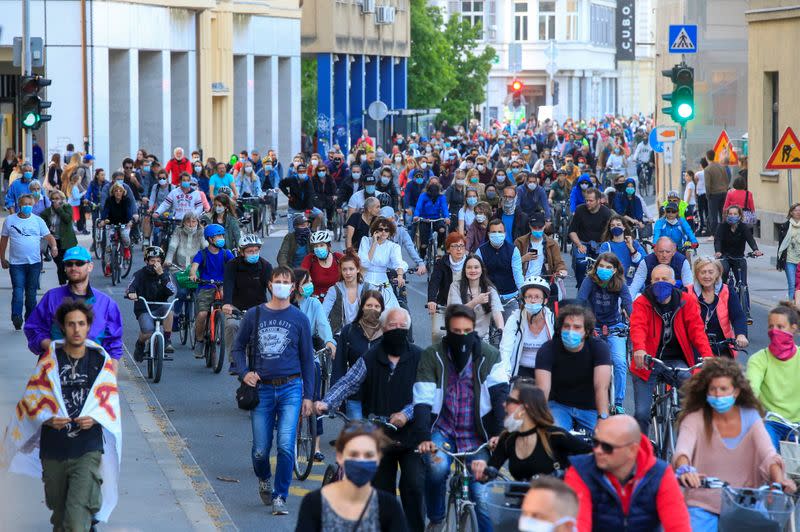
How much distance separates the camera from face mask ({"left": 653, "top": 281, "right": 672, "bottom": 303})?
39.9ft

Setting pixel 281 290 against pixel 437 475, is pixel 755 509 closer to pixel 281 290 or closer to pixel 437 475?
pixel 437 475

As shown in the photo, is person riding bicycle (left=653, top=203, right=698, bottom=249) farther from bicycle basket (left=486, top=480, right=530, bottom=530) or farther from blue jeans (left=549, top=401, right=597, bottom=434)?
bicycle basket (left=486, top=480, right=530, bottom=530)

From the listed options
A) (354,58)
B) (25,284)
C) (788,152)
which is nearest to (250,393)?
(25,284)

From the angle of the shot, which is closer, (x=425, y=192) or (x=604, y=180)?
(x=425, y=192)

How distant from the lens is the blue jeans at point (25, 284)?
2016 cm

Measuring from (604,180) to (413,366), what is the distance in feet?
118

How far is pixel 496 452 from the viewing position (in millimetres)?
8680

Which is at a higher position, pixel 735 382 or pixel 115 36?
pixel 115 36

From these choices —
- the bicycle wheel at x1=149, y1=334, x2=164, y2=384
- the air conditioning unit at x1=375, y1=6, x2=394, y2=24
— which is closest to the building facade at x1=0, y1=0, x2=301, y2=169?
the air conditioning unit at x1=375, y1=6, x2=394, y2=24

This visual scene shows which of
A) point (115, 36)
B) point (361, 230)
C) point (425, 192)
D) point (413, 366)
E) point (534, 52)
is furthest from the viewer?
point (534, 52)

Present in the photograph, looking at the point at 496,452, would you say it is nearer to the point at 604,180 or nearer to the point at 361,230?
the point at 361,230

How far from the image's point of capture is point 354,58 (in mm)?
72188

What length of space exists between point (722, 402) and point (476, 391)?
5.27 ft

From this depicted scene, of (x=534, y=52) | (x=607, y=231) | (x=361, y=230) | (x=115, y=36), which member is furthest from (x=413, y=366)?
(x=534, y=52)
